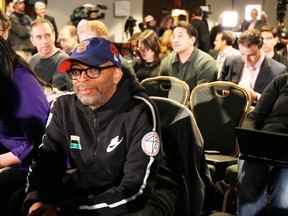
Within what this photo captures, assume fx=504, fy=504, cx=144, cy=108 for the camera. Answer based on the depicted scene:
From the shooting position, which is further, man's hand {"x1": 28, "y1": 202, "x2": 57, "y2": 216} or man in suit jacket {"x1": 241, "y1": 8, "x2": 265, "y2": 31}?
man in suit jacket {"x1": 241, "y1": 8, "x2": 265, "y2": 31}

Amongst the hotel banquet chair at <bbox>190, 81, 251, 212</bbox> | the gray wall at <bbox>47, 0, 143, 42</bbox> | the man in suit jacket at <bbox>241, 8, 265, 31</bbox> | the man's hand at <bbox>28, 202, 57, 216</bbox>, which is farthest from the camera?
the gray wall at <bbox>47, 0, 143, 42</bbox>

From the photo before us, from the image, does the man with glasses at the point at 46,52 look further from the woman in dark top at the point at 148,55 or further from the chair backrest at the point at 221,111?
the chair backrest at the point at 221,111

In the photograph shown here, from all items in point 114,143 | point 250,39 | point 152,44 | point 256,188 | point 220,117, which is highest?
point 250,39

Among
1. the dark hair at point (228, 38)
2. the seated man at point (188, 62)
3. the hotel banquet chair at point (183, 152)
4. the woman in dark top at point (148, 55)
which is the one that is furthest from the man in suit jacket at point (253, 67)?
the dark hair at point (228, 38)

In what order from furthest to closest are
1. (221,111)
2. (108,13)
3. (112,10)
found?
(112,10)
(108,13)
(221,111)

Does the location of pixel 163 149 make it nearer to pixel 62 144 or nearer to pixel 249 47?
pixel 62 144

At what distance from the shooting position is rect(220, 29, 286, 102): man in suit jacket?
14.0ft

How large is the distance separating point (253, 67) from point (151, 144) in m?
2.67

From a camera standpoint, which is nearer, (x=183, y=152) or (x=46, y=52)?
(x=183, y=152)

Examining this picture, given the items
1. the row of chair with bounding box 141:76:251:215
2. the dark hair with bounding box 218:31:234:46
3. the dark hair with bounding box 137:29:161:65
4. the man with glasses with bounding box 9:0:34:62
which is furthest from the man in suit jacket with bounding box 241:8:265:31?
the row of chair with bounding box 141:76:251:215

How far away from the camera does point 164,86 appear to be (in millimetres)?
3936

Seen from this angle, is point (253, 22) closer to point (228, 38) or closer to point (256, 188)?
point (228, 38)

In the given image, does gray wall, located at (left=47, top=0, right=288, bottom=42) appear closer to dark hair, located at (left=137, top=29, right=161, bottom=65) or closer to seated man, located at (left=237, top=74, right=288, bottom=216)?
dark hair, located at (left=137, top=29, right=161, bottom=65)

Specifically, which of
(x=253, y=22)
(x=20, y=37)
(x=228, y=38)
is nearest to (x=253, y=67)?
(x=228, y=38)
